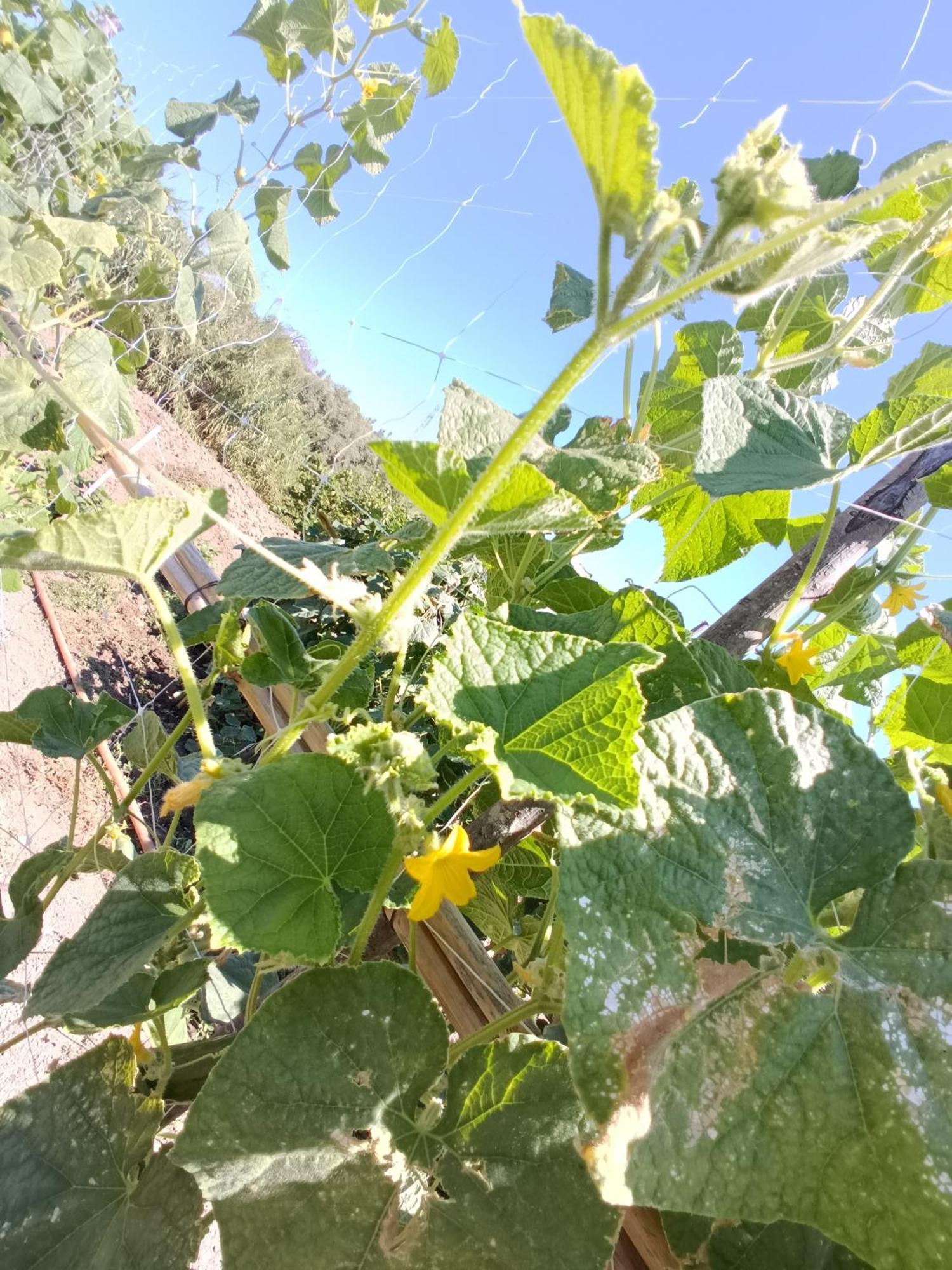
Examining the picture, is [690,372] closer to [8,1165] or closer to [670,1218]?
[670,1218]

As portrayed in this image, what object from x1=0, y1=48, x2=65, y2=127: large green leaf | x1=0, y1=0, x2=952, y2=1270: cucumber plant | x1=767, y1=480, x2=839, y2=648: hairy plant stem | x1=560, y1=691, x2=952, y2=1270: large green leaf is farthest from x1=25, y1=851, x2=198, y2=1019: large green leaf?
x1=0, y1=48, x2=65, y2=127: large green leaf

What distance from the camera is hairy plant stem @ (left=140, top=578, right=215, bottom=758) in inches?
19.2

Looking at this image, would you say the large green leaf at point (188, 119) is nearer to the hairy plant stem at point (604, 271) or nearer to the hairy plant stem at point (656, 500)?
the hairy plant stem at point (656, 500)

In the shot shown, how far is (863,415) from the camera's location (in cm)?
78

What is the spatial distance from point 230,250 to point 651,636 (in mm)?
1650

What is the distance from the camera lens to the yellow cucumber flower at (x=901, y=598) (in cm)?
97

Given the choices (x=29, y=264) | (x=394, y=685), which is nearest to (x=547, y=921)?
(x=394, y=685)

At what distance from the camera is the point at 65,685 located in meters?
2.72

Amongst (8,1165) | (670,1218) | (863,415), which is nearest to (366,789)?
(670,1218)

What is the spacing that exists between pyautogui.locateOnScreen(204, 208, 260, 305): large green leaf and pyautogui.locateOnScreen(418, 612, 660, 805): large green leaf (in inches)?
64.0

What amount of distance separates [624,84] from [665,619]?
0.37 m

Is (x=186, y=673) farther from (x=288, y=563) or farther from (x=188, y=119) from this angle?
(x=188, y=119)

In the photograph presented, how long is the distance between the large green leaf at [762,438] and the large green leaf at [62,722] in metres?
0.69

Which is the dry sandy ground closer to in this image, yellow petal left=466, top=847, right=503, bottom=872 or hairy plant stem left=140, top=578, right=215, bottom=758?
hairy plant stem left=140, top=578, right=215, bottom=758
